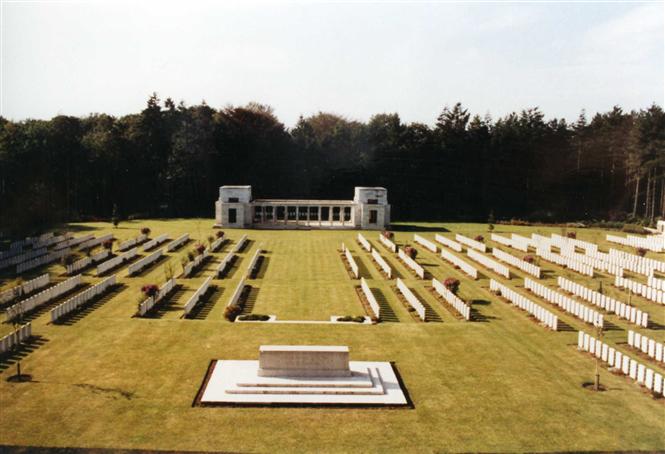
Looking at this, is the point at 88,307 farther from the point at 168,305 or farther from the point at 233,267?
the point at 233,267

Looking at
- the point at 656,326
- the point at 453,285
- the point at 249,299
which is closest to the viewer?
the point at 656,326

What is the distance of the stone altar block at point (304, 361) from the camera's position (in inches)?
919

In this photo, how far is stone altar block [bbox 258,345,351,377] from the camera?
23344 millimetres

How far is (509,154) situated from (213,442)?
90.2m

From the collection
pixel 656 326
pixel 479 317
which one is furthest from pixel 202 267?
pixel 656 326

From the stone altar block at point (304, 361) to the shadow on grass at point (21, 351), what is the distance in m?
11.5

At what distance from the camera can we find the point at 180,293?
3941 centimetres

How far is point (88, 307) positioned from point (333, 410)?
20953mm

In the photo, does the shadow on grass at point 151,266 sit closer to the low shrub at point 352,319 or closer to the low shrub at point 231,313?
the low shrub at point 231,313

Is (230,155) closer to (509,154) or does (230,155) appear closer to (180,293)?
(509,154)

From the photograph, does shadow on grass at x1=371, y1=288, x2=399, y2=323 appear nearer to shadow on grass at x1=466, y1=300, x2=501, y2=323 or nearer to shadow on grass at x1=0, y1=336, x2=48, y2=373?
shadow on grass at x1=466, y1=300, x2=501, y2=323

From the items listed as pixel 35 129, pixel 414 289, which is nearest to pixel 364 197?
pixel 414 289

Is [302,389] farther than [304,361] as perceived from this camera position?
No

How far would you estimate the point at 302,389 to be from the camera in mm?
22094
